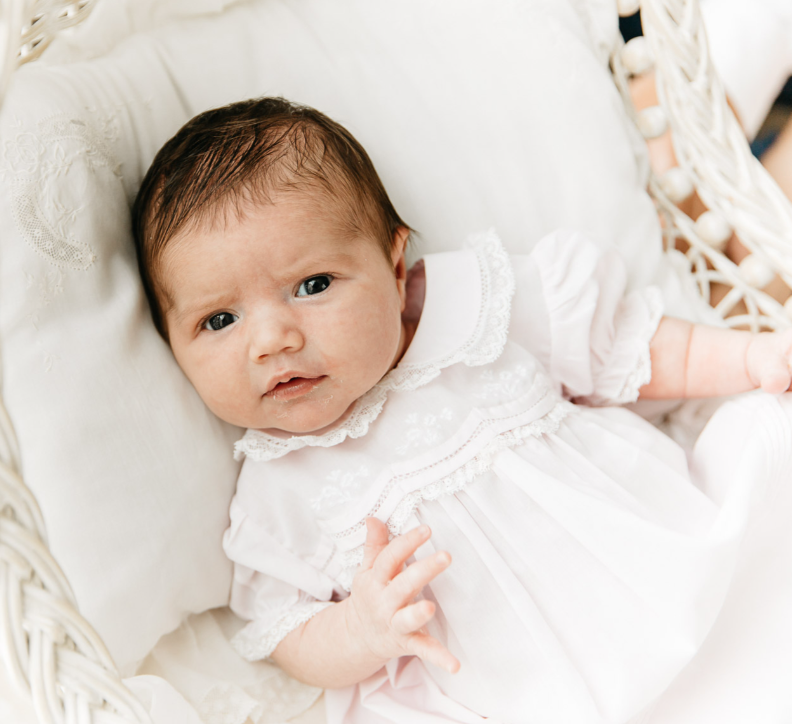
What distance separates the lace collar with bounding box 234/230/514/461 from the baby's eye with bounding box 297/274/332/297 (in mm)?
192

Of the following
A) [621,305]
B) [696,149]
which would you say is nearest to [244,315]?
[621,305]

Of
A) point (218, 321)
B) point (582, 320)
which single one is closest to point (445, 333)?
point (582, 320)

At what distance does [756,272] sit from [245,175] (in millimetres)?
892

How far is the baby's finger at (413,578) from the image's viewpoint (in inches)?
32.0

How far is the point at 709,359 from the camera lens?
3.73ft

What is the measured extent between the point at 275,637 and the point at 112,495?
12.7 inches

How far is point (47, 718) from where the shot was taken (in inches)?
23.8

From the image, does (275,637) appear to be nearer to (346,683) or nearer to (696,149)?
(346,683)

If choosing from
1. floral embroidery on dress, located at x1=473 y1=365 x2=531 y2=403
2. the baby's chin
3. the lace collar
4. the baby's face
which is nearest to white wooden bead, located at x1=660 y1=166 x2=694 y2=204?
the lace collar

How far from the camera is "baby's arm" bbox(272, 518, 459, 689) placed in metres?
0.82

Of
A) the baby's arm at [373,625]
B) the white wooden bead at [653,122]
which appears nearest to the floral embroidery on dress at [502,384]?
the baby's arm at [373,625]

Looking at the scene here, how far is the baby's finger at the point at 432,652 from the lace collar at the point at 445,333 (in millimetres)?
311

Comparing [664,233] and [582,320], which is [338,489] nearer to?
[582,320]

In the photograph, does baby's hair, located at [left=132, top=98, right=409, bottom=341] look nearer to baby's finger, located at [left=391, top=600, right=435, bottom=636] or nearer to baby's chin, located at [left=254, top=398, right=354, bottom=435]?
baby's chin, located at [left=254, top=398, right=354, bottom=435]
